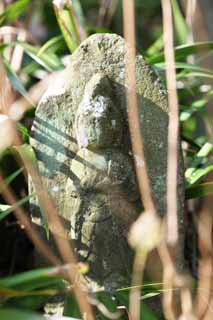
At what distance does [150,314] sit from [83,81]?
0.41 m

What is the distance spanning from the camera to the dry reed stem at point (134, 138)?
44.8 inches

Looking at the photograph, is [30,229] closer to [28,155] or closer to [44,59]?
[28,155]

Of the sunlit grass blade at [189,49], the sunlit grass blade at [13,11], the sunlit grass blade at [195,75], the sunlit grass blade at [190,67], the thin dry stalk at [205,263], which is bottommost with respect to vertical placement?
the thin dry stalk at [205,263]

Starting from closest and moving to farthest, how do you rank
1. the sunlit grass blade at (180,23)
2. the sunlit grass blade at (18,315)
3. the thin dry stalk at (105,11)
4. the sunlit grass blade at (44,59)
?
the sunlit grass blade at (18,315) → the sunlit grass blade at (44,59) → the sunlit grass blade at (180,23) → the thin dry stalk at (105,11)

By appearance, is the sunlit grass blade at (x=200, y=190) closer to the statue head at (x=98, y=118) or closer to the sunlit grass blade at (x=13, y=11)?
the statue head at (x=98, y=118)

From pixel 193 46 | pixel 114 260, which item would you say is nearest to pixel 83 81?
pixel 114 260

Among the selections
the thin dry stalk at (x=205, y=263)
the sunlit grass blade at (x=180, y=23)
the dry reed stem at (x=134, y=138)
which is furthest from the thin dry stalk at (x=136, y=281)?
the sunlit grass blade at (x=180, y=23)

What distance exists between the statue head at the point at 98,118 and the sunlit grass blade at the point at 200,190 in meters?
0.22

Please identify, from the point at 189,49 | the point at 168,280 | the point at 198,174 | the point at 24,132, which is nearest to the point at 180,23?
the point at 189,49

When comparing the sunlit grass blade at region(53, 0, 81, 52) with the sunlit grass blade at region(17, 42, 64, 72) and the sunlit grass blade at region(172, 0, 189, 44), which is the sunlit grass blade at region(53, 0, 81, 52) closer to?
the sunlit grass blade at region(17, 42, 64, 72)

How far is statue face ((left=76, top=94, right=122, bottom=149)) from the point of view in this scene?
1320 mm

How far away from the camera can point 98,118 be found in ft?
4.33

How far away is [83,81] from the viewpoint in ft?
4.51

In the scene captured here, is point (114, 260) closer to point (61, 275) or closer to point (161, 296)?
point (161, 296)
